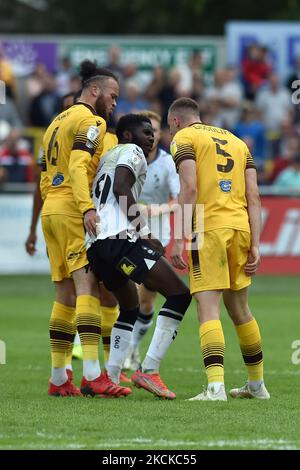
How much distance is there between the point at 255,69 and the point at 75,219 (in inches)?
682

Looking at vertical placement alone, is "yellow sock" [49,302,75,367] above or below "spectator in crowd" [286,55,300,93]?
above

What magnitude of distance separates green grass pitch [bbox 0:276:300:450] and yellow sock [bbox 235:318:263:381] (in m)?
0.25

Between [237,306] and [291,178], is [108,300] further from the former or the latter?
[291,178]

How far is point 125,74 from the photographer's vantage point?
24766 mm

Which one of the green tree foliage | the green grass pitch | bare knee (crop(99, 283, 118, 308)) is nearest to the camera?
the green grass pitch

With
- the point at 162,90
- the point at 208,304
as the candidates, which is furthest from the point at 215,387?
the point at 162,90

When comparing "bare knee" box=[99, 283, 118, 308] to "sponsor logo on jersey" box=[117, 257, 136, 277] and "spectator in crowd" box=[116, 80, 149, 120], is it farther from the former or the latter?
"spectator in crowd" box=[116, 80, 149, 120]

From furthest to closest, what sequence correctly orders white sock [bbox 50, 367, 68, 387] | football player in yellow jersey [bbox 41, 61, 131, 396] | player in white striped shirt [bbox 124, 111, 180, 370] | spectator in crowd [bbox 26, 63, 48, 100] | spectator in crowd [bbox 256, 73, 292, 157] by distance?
spectator in crowd [bbox 256, 73, 292, 157], spectator in crowd [bbox 26, 63, 48, 100], player in white striped shirt [bbox 124, 111, 180, 370], white sock [bbox 50, 367, 68, 387], football player in yellow jersey [bbox 41, 61, 131, 396]

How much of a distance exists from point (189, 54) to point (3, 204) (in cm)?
760

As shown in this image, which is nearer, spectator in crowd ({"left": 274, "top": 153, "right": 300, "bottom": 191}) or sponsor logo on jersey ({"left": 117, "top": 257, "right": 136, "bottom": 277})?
sponsor logo on jersey ({"left": 117, "top": 257, "right": 136, "bottom": 277})

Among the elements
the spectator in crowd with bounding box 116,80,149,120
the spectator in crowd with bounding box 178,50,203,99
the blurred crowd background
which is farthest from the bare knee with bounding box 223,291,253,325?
the spectator in crowd with bounding box 178,50,203,99

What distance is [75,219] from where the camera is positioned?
29.9ft

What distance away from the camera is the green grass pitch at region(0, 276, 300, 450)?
6.94 metres
